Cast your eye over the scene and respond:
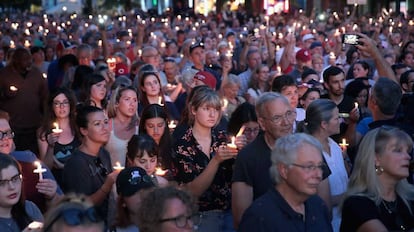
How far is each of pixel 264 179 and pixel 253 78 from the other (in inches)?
218

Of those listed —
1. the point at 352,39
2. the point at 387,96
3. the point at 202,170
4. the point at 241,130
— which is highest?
the point at 352,39

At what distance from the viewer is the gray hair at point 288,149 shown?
461 centimetres

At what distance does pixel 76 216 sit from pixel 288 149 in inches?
52.2

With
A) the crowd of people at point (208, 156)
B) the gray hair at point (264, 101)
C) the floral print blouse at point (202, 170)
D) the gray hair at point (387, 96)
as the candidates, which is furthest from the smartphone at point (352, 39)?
the gray hair at point (264, 101)

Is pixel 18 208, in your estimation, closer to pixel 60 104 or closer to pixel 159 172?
pixel 159 172

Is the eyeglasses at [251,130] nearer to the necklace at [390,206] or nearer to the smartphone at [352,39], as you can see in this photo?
the smartphone at [352,39]

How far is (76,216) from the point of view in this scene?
3.78 metres

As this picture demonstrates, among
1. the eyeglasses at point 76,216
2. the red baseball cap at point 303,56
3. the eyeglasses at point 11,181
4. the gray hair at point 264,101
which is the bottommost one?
the red baseball cap at point 303,56

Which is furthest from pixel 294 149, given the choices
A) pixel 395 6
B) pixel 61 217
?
pixel 395 6

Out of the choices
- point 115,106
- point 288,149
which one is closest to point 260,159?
point 288,149

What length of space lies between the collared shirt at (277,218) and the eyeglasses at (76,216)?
98 cm

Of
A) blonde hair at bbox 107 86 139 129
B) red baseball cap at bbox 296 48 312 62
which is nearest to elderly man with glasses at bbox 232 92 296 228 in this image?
blonde hair at bbox 107 86 139 129

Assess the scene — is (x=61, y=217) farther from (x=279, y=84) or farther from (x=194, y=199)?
(x=279, y=84)

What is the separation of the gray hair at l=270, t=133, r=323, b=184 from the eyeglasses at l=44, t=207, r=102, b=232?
1.19 metres
